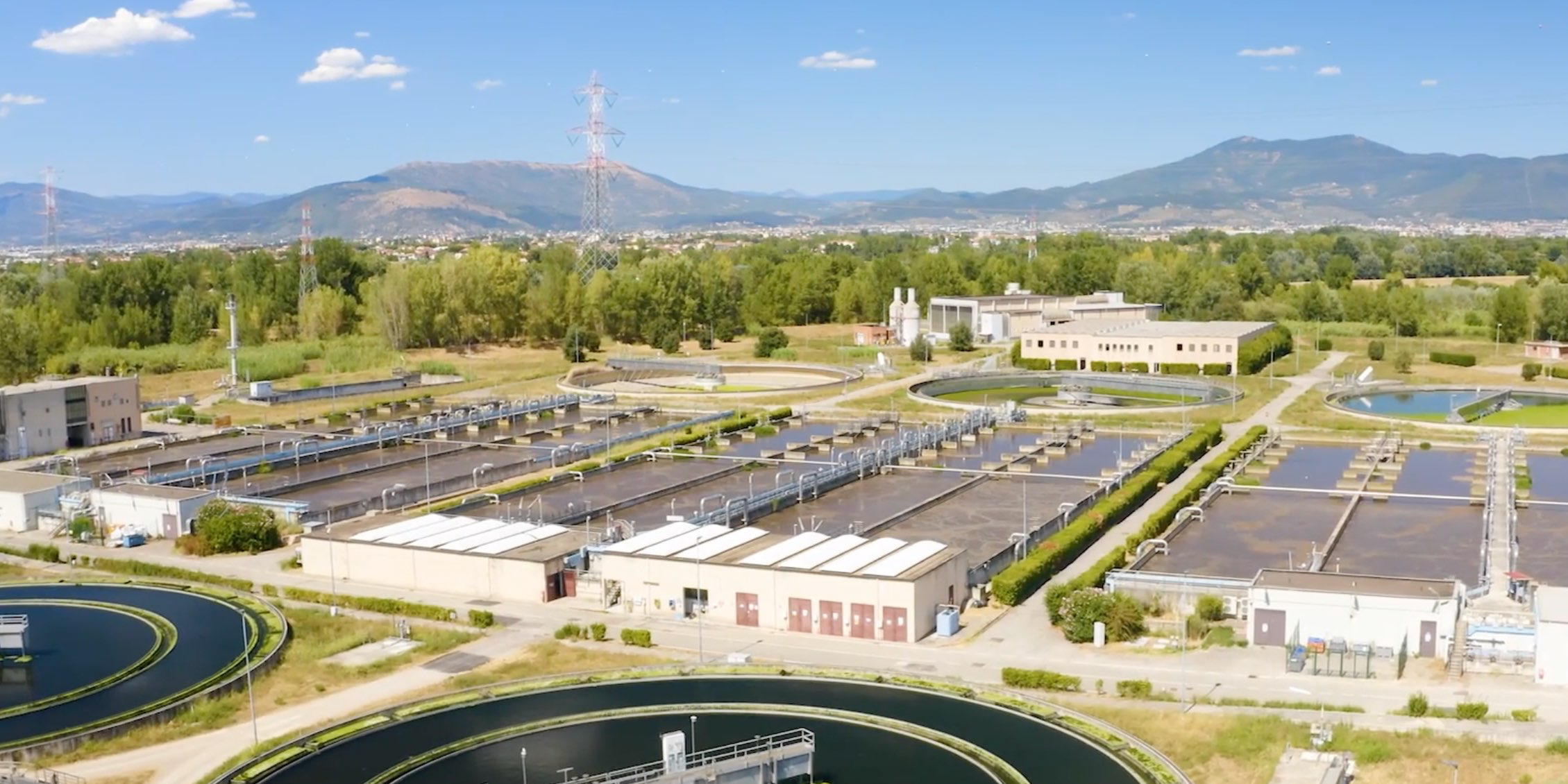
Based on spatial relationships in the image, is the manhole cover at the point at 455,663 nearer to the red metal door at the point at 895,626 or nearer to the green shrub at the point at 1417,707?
the red metal door at the point at 895,626

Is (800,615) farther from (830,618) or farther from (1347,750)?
(1347,750)

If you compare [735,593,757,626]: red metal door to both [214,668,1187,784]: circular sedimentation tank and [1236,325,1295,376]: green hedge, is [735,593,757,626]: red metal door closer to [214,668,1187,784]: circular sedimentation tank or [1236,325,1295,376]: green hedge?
[214,668,1187,784]: circular sedimentation tank

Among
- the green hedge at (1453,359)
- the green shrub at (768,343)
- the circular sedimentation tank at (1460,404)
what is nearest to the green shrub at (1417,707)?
the circular sedimentation tank at (1460,404)

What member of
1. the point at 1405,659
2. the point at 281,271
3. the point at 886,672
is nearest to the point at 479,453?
the point at 886,672

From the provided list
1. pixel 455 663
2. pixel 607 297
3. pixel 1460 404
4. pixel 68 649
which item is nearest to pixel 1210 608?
pixel 455 663

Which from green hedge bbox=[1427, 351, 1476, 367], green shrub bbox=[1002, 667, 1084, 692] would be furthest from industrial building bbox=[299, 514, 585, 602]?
green hedge bbox=[1427, 351, 1476, 367]

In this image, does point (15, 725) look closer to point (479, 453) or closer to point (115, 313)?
point (479, 453)
